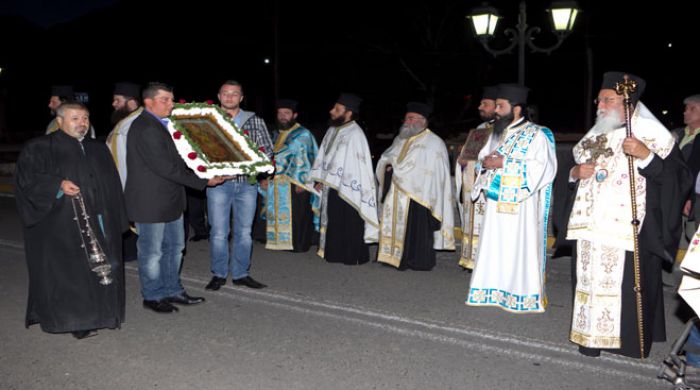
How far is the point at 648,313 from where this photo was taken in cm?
485

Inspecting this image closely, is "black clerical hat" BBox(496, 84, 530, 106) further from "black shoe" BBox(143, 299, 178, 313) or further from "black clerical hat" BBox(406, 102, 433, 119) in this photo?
"black shoe" BBox(143, 299, 178, 313)

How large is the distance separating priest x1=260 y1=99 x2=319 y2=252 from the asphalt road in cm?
179

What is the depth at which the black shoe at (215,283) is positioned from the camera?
6.96m

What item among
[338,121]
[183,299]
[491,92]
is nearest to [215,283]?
[183,299]

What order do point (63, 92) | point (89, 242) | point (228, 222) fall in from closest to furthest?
point (89, 242), point (228, 222), point (63, 92)

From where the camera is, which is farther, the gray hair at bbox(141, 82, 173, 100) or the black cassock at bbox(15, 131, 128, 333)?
the gray hair at bbox(141, 82, 173, 100)

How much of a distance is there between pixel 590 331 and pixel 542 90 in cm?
2697

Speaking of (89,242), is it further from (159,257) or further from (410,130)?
(410,130)

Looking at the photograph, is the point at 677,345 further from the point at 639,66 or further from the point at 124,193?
the point at 639,66

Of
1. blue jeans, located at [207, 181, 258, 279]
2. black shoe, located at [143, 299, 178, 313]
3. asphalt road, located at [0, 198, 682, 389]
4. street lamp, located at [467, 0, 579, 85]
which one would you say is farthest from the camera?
street lamp, located at [467, 0, 579, 85]

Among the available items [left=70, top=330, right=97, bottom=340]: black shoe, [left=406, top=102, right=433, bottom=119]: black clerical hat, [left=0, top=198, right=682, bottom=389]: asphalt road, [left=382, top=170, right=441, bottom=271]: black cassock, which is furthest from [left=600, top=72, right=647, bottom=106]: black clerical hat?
[left=70, top=330, right=97, bottom=340]: black shoe

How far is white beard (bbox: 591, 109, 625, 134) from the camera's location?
16.1 feet

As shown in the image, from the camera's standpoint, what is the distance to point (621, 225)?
4.82 m

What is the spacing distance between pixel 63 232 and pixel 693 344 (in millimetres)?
4643
